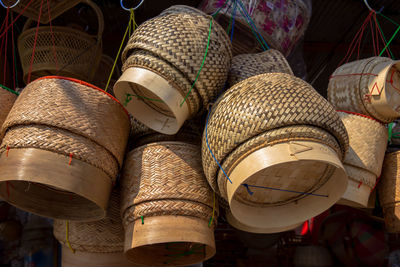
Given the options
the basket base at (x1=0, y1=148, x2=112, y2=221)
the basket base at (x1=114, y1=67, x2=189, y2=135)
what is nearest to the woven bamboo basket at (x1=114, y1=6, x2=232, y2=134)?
the basket base at (x1=114, y1=67, x2=189, y2=135)

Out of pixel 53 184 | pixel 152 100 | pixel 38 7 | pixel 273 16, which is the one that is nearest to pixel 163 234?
pixel 53 184

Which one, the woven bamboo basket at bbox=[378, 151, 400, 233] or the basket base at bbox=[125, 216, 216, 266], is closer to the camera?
the basket base at bbox=[125, 216, 216, 266]

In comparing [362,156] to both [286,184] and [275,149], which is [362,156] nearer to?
[286,184]

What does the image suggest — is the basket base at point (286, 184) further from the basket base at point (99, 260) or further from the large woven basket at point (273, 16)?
the large woven basket at point (273, 16)

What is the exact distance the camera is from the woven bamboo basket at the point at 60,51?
1.82 metres

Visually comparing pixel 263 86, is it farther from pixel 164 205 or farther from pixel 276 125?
pixel 164 205

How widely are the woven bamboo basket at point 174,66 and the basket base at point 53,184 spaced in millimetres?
307

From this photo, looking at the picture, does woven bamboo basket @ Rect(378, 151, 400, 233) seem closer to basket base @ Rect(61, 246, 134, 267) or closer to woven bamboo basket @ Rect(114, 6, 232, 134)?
woven bamboo basket @ Rect(114, 6, 232, 134)

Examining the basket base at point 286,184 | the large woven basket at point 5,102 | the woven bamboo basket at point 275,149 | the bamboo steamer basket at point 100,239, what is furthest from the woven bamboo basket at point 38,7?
the basket base at point 286,184

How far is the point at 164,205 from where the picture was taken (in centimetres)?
112

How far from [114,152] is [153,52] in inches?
13.9

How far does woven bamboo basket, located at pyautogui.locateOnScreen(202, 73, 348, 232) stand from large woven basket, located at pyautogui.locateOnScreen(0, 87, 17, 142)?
0.79 meters

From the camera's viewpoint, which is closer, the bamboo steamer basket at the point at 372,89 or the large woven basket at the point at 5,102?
the large woven basket at the point at 5,102

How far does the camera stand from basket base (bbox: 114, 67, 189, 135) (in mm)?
1119
